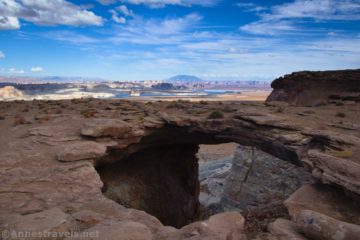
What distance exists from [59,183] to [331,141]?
7.72 metres

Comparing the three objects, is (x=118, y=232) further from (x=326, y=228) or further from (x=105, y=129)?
(x=105, y=129)

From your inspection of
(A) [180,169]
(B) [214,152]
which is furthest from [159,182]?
(B) [214,152]

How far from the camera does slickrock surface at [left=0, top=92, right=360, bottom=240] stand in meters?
6.41

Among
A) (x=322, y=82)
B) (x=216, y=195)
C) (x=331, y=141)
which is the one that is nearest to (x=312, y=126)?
(x=331, y=141)

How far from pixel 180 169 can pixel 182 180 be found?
631mm

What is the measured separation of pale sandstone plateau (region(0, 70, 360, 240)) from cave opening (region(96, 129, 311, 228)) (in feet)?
0.20

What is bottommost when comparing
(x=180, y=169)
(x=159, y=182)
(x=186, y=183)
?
(x=186, y=183)

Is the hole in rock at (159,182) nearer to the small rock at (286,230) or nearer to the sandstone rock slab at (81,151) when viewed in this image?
the sandstone rock slab at (81,151)

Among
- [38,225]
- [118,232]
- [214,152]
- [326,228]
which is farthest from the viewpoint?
[214,152]

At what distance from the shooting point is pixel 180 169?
17.8 metres

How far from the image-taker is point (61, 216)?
634 centimetres

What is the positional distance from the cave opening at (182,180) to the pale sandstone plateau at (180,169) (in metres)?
0.06

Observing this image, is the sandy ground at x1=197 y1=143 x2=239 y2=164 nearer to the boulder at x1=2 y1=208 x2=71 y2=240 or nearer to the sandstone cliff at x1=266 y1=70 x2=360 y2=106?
the sandstone cliff at x1=266 y1=70 x2=360 y2=106

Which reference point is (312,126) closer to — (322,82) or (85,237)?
(85,237)
